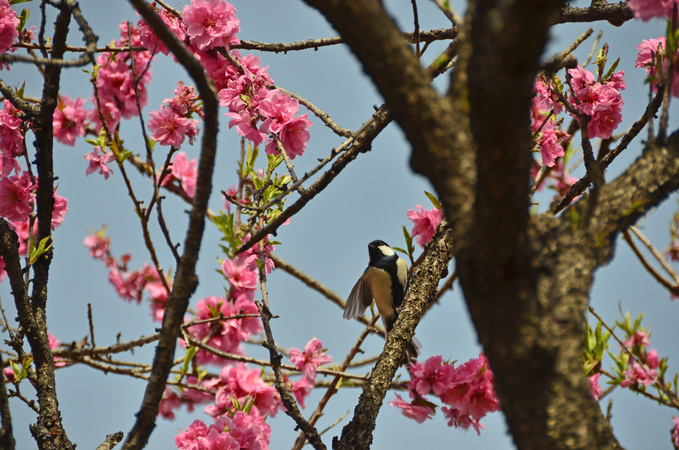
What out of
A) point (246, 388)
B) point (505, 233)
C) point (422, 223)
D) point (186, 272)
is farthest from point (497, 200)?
point (246, 388)

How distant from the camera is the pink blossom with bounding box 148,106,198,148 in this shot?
2.57 m

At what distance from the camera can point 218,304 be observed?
321 cm

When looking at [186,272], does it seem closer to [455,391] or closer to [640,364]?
[455,391]

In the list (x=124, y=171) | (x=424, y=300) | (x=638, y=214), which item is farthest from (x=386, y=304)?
(x=638, y=214)

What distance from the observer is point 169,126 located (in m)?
2.59

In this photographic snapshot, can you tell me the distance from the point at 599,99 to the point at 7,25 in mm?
2513

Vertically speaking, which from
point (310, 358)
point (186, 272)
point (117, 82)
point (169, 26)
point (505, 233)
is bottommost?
point (505, 233)

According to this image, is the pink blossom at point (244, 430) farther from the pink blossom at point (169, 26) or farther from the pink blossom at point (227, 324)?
the pink blossom at point (169, 26)

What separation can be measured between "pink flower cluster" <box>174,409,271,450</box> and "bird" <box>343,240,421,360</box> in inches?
54.7

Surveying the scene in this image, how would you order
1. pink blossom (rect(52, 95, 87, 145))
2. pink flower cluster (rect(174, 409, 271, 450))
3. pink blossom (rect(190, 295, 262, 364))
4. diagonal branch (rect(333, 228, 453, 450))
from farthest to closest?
pink blossom (rect(52, 95, 87, 145)), pink blossom (rect(190, 295, 262, 364)), pink flower cluster (rect(174, 409, 271, 450)), diagonal branch (rect(333, 228, 453, 450))

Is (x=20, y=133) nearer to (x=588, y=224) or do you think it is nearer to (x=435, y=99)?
(x=435, y=99)

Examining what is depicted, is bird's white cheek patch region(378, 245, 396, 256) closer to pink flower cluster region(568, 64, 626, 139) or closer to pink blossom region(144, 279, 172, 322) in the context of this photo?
pink blossom region(144, 279, 172, 322)

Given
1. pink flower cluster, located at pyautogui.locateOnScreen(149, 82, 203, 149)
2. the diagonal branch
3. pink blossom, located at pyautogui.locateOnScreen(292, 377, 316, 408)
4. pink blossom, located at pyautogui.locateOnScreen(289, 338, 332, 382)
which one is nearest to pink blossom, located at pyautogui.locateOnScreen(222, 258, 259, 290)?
pink blossom, located at pyautogui.locateOnScreen(289, 338, 332, 382)

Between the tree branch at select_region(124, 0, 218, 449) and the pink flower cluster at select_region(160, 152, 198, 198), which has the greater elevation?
the pink flower cluster at select_region(160, 152, 198, 198)
